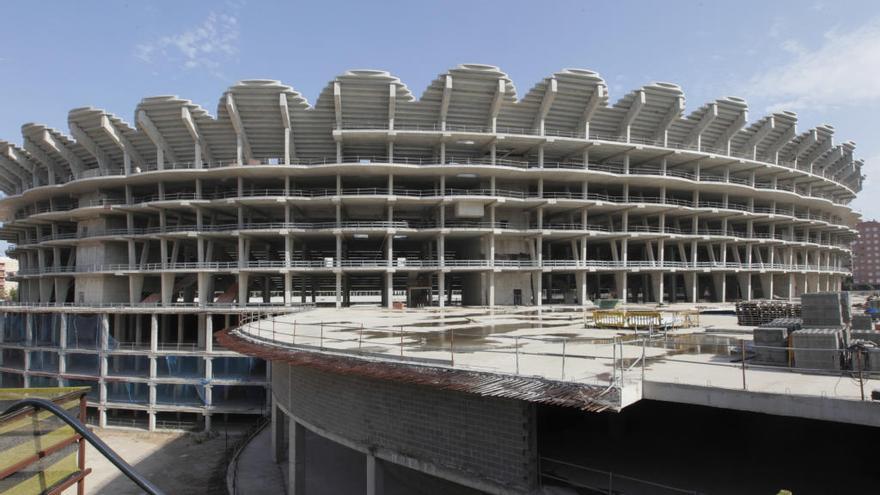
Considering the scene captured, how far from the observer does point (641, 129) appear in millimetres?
42094

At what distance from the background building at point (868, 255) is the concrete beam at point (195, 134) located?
203 meters

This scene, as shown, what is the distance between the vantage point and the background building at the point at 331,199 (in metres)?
35.8

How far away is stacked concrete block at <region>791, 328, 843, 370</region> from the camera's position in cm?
992

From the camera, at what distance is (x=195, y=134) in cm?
3653

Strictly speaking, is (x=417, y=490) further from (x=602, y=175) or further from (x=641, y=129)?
(x=641, y=129)

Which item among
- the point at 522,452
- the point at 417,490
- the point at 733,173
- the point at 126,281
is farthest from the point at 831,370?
the point at 126,281

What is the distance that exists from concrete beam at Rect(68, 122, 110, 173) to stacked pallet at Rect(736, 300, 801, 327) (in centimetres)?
4658

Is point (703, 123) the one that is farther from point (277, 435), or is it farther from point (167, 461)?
point (167, 461)

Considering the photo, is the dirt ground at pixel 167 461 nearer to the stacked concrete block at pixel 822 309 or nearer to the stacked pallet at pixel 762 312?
the stacked concrete block at pixel 822 309

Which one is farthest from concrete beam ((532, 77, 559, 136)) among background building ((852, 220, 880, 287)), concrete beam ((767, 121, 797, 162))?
background building ((852, 220, 880, 287))

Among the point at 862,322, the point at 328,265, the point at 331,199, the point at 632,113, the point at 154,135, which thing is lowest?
the point at 862,322

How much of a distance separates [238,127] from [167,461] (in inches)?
915

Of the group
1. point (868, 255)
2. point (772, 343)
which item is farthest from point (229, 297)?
point (868, 255)

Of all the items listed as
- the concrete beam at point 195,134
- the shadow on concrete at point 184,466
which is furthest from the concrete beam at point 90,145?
the shadow on concrete at point 184,466
